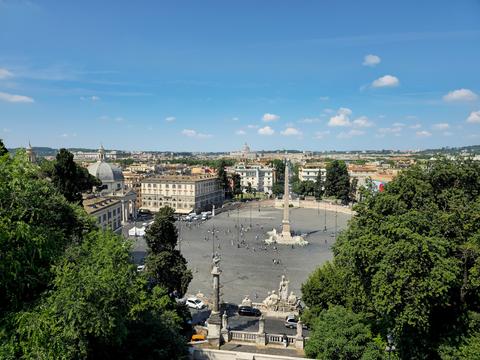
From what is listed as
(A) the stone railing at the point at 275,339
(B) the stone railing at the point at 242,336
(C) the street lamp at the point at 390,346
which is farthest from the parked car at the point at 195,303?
(C) the street lamp at the point at 390,346

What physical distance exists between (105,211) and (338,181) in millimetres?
56353

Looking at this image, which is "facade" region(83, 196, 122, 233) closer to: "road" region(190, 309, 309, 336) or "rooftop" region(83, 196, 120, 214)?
"rooftop" region(83, 196, 120, 214)

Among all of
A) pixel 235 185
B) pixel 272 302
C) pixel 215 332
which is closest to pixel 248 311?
pixel 272 302

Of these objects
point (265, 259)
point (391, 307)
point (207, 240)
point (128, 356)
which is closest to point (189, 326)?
point (128, 356)

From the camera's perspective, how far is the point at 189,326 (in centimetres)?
2120

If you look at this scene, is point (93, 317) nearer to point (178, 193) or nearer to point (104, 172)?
point (104, 172)

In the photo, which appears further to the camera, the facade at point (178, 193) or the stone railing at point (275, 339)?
the facade at point (178, 193)

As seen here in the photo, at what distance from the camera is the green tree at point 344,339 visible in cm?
1479

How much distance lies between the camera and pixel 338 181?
284 feet

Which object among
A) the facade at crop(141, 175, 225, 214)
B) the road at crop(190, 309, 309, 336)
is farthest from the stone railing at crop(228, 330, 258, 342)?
the facade at crop(141, 175, 225, 214)

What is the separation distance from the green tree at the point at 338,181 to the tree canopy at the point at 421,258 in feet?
224

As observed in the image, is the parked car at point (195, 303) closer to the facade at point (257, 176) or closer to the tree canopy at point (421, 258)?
the tree canopy at point (421, 258)

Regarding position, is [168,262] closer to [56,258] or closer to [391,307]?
[56,258]

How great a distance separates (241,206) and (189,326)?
6090 cm
